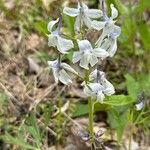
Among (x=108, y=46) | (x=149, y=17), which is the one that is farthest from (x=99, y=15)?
(x=149, y=17)

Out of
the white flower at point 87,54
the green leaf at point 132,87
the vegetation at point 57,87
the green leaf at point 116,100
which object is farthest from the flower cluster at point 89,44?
the green leaf at point 132,87

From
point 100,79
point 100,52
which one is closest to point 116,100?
point 100,79

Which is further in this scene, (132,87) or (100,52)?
(132,87)

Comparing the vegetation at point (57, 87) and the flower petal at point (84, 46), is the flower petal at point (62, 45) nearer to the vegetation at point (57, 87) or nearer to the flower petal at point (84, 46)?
the flower petal at point (84, 46)

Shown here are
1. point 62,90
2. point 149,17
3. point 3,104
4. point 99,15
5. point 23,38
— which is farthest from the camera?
point 149,17

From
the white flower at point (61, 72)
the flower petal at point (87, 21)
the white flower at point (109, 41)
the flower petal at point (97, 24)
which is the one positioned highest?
the flower petal at point (87, 21)

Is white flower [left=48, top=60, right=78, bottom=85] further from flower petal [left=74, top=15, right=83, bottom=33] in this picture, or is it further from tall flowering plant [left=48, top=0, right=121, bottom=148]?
flower petal [left=74, top=15, right=83, bottom=33]

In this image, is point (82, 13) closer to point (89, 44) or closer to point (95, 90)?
point (89, 44)

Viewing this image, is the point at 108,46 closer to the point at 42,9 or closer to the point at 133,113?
the point at 133,113
